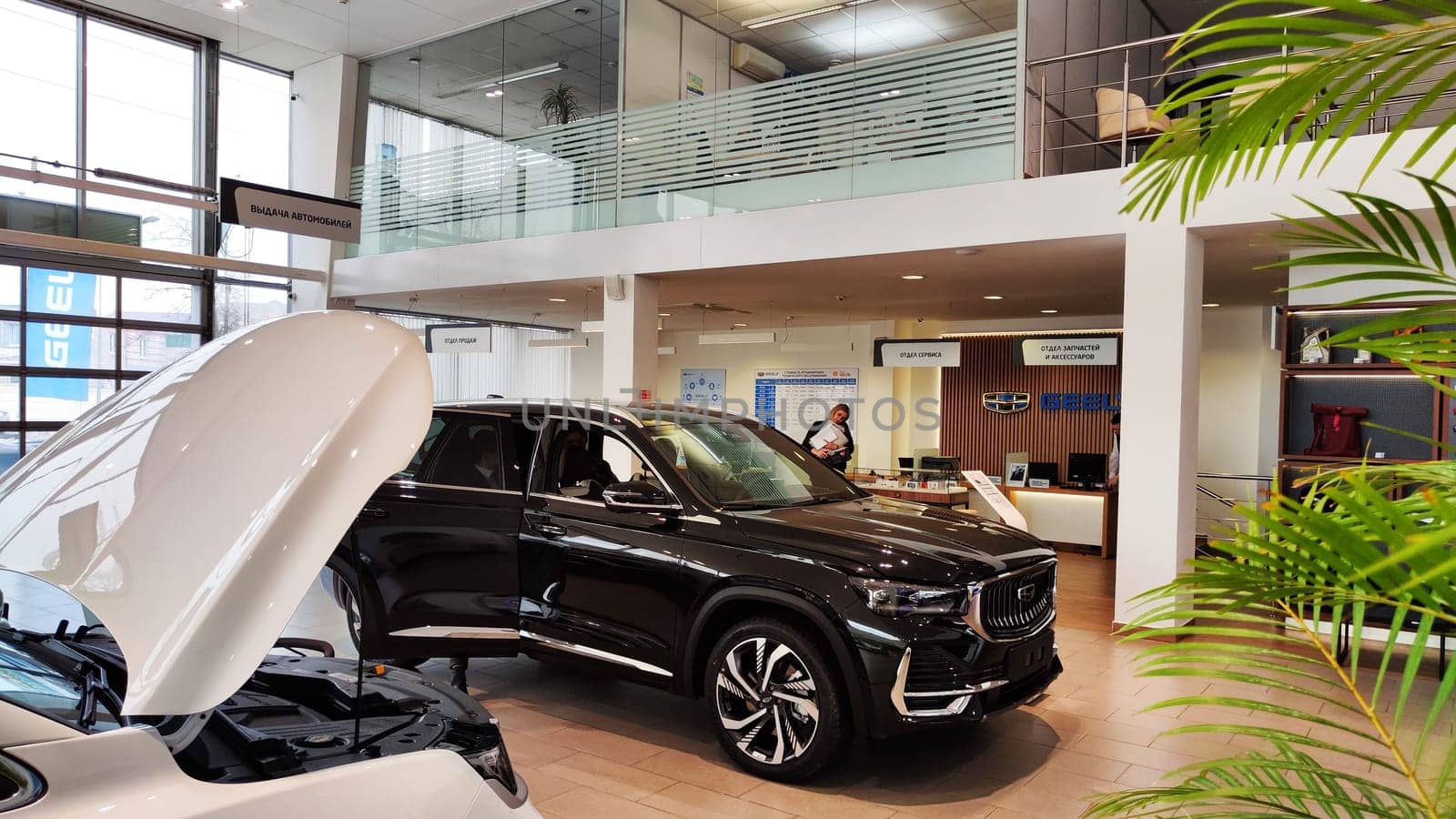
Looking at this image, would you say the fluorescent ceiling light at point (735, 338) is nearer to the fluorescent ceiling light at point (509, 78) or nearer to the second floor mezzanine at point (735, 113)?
the second floor mezzanine at point (735, 113)

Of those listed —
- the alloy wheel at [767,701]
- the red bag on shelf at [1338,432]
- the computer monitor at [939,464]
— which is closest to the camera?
the alloy wheel at [767,701]

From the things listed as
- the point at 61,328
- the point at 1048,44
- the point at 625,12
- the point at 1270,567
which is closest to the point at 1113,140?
the point at 1048,44

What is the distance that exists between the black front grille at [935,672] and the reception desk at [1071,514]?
8.07 meters

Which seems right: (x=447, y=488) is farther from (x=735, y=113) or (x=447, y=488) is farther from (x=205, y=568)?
(x=735, y=113)

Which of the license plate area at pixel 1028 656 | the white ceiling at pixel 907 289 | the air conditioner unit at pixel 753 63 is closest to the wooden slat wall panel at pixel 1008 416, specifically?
the white ceiling at pixel 907 289

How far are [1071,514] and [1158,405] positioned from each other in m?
4.88

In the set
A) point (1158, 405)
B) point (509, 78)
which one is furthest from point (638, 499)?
point (509, 78)

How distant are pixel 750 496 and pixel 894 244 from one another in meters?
4.14

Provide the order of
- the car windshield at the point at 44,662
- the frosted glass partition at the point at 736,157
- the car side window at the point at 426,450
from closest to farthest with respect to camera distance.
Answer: the car windshield at the point at 44,662
the car side window at the point at 426,450
the frosted glass partition at the point at 736,157

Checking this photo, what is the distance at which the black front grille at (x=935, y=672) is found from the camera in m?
3.69

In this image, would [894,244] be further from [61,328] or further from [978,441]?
[61,328]

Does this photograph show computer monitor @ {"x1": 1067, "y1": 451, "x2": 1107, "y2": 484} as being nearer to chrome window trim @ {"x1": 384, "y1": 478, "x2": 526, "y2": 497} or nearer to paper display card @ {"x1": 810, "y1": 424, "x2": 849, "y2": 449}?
paper display card @ {"x1": 810, "y1": 424, "x2": 849, "y2": 449}

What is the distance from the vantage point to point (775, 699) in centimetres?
396

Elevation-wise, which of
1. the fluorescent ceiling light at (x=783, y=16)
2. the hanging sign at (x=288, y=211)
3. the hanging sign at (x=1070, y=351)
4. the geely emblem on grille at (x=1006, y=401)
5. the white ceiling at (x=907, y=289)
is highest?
the fluorescent ceiling light at (x=783, y=16)
